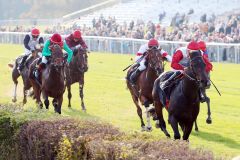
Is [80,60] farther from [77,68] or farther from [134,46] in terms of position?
[134,46]

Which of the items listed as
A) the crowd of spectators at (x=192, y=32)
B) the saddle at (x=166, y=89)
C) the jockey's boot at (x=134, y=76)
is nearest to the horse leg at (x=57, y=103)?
the jockey's boot at (x=134, y=76)

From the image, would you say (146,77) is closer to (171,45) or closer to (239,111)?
(239,111)

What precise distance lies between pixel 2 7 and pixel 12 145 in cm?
6557

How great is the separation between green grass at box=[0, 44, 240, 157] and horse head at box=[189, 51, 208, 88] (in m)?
0.99

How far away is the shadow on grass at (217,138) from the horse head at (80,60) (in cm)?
392

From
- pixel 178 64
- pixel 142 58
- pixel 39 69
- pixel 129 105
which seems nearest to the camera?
pixel 178 64

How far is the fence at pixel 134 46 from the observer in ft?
79.2

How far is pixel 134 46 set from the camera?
30.0 meters

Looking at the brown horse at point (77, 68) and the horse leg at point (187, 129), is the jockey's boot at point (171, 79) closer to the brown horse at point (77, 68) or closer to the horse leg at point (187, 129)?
the horse leg at point (187, 129)

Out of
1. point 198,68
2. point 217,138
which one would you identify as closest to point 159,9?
point 217,138

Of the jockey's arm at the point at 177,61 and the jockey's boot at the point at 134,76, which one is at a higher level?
the jockey's arm at the point at 177,61

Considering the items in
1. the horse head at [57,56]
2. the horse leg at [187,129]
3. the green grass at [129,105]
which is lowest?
the green grass at [129,105]

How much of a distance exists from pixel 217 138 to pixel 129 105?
4.48 m

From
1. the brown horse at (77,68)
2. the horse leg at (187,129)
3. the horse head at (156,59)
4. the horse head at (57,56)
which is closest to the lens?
the horse leg at (187,129)
